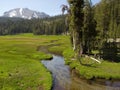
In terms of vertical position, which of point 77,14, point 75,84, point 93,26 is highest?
point 77,14

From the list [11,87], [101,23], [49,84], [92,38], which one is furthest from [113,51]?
[11,87]

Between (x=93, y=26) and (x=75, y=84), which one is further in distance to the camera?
(x=93, y=26)

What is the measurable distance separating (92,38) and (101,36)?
235 inches

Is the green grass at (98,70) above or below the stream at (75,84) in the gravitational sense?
above

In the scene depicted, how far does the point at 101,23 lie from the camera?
9262 centimetres

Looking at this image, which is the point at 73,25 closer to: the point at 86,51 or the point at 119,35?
the point at 86,51

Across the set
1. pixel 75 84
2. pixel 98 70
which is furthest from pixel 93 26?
pixel 75 84

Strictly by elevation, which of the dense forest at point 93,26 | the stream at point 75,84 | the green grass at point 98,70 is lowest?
the stream at point 75,84

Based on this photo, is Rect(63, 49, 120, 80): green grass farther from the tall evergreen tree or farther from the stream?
the tall evergreen tree

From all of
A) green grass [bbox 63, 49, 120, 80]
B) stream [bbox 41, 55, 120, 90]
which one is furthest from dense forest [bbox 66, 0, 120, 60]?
stream [bbox 41, 55, 120, 90]

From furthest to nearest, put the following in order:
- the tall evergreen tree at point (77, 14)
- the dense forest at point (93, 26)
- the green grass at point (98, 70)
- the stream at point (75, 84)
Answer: the dense forest at point (93, 26) < the tall evergreen tree at point (77, 14) < the green grass at point (98, 70) < the stream at point (75, 84)

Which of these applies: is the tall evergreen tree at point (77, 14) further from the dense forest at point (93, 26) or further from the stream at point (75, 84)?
the stream at point (75, 84)

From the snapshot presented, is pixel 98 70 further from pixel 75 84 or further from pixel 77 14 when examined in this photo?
pixel 77 14

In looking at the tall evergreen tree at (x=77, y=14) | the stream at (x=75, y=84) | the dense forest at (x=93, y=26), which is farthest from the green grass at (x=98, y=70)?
the tall evergreen tree at (x=77, y=14)
